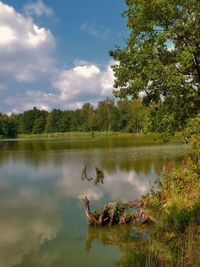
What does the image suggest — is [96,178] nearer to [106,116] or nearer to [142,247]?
[142,247]

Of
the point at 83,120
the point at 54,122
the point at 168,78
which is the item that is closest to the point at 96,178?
the point at 168,78

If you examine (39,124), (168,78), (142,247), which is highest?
(39,124)

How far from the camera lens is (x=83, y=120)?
110 meters

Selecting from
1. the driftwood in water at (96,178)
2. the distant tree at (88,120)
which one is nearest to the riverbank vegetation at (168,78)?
the driftwood in water at (96,178)

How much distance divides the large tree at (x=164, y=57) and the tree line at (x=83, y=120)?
68.1m

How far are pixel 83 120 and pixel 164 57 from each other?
3974 inches

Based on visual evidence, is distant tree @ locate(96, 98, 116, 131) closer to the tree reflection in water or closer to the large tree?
the large tree

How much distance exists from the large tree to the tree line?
224ft

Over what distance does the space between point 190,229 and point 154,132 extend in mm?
4190

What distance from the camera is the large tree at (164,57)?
817cm

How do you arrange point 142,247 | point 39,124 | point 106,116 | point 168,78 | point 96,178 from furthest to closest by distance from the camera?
1. point 39,124
2. point 106,116
3. point 96,178
4. point 168,78
5. point 142,247

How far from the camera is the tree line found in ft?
314

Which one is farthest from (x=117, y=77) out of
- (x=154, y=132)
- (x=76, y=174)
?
(x=76, y=174)

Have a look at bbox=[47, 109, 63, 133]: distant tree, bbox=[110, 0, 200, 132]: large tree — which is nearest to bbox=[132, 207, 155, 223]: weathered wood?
→ bbox=[110, 0, 200, 132]: large tree
